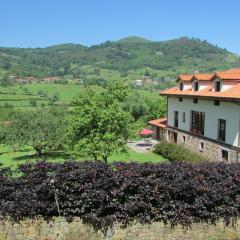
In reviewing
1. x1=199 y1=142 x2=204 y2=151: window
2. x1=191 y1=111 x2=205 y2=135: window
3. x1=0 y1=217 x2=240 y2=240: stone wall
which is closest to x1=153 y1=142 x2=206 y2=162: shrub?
x1=199 y1=142 x2=204 y2=151: window

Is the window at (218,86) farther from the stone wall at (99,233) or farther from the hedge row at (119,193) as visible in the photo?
the stone wall at (99,233)

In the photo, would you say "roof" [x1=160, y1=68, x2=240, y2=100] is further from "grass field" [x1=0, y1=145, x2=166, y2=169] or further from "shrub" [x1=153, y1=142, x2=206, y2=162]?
"grass field" [x1=0, y1=145, x2=166, y2=169]

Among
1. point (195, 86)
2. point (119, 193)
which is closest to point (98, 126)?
point (195, 86)

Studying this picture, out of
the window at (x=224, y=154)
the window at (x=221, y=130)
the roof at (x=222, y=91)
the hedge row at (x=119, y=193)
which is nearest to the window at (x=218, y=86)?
the roof at (x=222, y=91)

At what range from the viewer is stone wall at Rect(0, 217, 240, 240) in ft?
40.4

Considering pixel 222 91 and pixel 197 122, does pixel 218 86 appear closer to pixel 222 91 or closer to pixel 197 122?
pixel 222 91

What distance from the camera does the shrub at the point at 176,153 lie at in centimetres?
3481

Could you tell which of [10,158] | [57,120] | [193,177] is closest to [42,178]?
[193,177]

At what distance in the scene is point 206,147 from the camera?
36.2 meters

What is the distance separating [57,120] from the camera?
44344 mm

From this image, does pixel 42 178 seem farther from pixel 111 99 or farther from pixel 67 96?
pixel 67 96

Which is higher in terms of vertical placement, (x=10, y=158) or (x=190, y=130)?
(x=190, y=130)

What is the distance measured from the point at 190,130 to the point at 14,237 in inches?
1169

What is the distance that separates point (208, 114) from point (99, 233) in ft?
81.2
